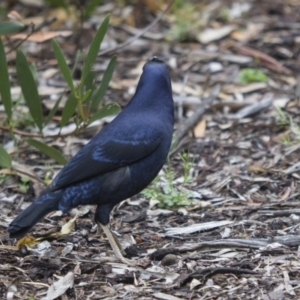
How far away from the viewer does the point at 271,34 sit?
323 inches

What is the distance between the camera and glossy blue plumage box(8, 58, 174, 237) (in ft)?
14.6

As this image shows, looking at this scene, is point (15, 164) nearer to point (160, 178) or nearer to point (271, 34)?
point (160, 178)

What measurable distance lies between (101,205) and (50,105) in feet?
7.04

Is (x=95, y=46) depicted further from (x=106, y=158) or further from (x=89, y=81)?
(x=106, y=158)

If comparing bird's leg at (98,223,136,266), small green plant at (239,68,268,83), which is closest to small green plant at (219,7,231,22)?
small green plant at (239,68,268,83)

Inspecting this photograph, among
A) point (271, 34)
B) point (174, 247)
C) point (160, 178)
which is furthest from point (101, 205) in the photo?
point (271, 34)

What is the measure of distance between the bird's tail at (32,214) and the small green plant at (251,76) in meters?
3.26

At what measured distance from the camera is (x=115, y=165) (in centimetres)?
450

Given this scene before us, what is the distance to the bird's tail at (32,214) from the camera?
13.8 feet

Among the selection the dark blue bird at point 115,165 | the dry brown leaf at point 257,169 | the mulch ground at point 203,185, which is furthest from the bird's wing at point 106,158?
the dry brown leaf at point 257,169

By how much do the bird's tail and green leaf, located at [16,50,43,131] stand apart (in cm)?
112

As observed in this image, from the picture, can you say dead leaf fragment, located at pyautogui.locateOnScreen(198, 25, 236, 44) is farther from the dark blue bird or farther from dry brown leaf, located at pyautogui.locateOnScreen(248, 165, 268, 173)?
the dark blue bird

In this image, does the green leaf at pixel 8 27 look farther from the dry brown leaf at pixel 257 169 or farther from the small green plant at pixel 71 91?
the dry brown leaf at pixel 257 169

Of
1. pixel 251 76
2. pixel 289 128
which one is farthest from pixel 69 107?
pixel 251 76
